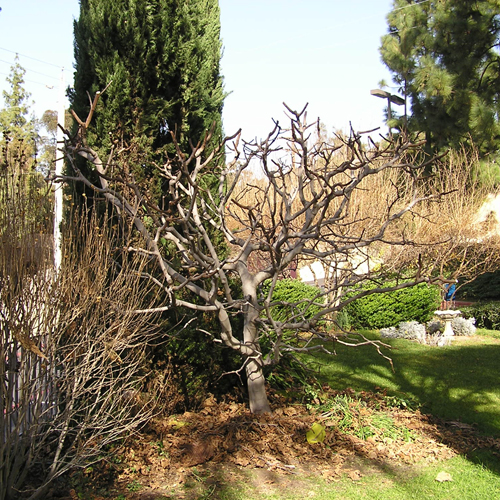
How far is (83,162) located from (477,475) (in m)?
4.95

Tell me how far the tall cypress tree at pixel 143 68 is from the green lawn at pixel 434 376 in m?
3.40

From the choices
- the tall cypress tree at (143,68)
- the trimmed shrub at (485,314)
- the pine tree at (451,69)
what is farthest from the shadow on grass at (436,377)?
the pine tree at (451,69)

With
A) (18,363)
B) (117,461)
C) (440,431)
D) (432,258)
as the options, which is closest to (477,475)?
(440,431)

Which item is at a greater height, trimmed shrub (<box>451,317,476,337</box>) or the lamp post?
the lamp post

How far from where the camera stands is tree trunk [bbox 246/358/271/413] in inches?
191

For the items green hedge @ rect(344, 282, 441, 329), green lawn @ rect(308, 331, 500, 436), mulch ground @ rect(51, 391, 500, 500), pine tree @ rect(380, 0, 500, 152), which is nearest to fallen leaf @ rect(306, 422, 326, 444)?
mulch ground @ rect(51, 391, 500, 500)

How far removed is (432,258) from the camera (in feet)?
41.6

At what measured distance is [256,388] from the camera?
16.0ft

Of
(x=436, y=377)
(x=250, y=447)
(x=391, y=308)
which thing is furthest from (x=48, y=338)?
(x=391, y=308)

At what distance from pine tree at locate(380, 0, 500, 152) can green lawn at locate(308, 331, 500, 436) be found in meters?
7.94

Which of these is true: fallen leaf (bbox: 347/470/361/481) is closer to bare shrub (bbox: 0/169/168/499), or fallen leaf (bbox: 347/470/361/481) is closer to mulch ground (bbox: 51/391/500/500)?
mulch ground (bbox: 51/391/500/500)

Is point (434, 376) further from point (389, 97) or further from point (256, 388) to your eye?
point (389, 97)

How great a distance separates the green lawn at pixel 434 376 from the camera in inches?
236

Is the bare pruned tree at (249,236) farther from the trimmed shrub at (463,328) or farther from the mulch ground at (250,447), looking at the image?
the trimmed shrub at (463,328)
